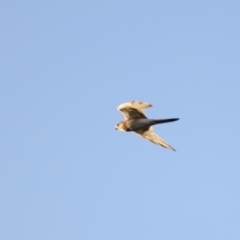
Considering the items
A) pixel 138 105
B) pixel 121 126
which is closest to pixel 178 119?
pixel 138 105

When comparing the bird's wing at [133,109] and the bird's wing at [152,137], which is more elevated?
the bird's wing at [133,109]

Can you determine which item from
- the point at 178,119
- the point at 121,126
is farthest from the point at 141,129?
the point at 178,119

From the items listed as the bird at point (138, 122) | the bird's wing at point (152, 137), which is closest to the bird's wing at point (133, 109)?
the bird at point (138, 122)

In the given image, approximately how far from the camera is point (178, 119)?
34.1 m

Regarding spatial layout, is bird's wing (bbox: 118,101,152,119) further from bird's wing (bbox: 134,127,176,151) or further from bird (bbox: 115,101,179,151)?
bird's wing (bbox: 134,127,176,151)

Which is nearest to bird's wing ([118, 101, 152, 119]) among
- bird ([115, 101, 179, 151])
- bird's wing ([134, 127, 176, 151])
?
bird ([115, 101, 179, 151])

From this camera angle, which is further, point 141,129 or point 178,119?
point 141,129

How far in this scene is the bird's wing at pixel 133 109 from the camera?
1426 inches

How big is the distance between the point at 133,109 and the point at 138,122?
1.02 meters

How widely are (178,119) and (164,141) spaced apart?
4.43 metres

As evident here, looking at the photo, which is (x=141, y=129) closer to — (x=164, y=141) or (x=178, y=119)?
(x=164, y=141)

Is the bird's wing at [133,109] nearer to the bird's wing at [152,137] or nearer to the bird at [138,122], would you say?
the bird at [138,122]

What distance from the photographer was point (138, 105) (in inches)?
1428

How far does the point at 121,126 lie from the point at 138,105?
2875mm
